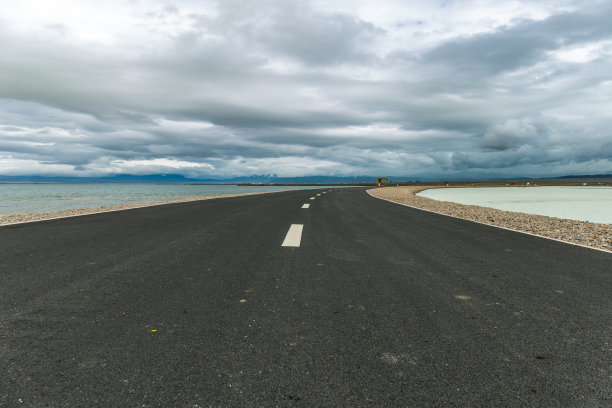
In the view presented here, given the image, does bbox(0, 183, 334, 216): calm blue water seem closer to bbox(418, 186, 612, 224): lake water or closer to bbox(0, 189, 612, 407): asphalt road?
bbox(0, 189, 612, 407): asphalt road

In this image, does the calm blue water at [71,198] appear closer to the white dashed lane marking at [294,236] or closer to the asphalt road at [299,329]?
the white dashed lane marking at [294,236]

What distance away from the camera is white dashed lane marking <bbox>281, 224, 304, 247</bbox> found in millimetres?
7523

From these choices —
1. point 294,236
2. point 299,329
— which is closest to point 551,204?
point 294,236

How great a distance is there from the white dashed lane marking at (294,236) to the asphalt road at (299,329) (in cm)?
124

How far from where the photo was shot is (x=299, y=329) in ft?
10.4

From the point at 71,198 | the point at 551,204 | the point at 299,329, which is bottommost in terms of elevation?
the point at 551,204

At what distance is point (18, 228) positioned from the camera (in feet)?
30.0

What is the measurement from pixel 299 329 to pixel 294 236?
533 cm

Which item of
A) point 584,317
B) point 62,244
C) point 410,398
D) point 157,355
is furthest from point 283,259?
point 62,244

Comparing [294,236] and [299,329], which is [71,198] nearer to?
[294,236]

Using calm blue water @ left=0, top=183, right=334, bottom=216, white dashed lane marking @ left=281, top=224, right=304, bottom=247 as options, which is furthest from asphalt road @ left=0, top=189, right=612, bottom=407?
calm blue water @ left=0, top=183, right=334, bottom=216

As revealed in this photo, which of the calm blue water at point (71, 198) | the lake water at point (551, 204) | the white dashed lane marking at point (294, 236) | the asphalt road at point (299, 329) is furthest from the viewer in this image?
the calm blue water at point (71, 198)

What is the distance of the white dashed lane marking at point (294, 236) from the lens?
24.7 feet

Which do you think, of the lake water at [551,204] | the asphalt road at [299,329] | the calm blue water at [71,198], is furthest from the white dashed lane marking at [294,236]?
the calm blue water at [71,198]
